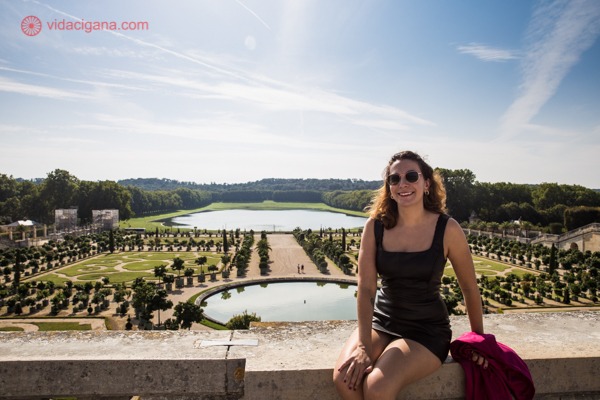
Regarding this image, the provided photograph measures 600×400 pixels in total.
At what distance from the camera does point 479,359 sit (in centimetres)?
251

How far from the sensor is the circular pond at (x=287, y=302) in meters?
22.0

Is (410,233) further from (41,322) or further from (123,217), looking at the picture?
(123,217)

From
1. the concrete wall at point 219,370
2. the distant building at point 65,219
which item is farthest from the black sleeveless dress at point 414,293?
the distant building at point 65,219

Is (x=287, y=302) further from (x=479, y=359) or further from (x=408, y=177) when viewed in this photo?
(x=479, y=359)

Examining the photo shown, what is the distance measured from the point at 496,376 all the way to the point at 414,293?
67 centimetres

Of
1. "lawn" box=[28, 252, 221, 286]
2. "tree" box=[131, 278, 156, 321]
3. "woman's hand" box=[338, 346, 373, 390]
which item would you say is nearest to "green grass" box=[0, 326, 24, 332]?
"tree" box=[131, 278, 156, 321]

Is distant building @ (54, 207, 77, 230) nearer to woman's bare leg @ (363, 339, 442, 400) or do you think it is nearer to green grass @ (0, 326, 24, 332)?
green grass @ (0, 326, 24, 332)

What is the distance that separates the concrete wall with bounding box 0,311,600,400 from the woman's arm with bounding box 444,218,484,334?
0.34 m

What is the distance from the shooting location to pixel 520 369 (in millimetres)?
2453

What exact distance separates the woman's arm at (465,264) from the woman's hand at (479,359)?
0.35 metres

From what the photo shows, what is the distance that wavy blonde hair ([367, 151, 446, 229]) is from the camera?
3140 millimetres

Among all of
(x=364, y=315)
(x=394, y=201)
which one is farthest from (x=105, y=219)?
(x=364, y=315)

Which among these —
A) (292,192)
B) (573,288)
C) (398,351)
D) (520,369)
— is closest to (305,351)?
(398,351)

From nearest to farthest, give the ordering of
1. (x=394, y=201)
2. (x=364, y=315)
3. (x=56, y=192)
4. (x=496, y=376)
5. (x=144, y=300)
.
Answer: (x=496, y=376), (x=364, y=315), (x=394, y=201), (x=144, y=300), (x=56, y=192)
